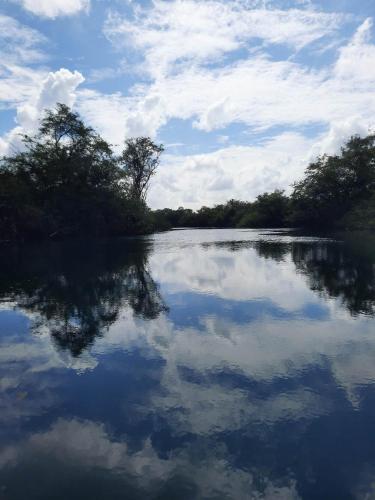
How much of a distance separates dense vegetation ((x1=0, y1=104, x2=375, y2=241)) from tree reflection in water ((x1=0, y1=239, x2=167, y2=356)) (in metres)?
27.2

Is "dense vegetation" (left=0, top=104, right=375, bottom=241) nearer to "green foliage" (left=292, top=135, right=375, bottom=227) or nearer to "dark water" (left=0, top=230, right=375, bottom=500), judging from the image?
"green foliage" (left=292, top=135, right=375, bottom=227)

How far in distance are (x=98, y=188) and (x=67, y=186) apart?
470 cm

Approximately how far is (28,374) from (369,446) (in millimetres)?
6520

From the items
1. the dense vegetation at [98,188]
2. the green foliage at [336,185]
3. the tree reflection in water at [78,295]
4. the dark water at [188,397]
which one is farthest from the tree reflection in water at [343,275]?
the green foliage at [336,185]

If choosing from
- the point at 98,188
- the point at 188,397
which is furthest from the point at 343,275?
the point at 98,188

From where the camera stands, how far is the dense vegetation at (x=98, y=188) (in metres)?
51.1

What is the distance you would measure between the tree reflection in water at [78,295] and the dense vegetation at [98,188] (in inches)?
1072

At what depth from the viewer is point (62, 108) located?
55719 mm

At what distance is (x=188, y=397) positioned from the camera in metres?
6.73

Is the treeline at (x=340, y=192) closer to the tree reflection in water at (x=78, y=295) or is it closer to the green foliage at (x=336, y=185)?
the green foliage at (x=336, y=185)

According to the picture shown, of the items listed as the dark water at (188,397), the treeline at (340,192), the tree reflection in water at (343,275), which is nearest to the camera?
the dark water at (188,397)

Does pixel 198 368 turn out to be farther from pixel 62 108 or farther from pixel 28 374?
pixel 62 108

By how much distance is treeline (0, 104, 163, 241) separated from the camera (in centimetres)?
5184

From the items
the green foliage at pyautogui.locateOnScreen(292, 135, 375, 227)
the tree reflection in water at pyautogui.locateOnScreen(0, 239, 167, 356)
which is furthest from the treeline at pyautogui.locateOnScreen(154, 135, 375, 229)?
the tree reflection in water at pyautogui.locateOnScreen(0, 239, 167, 356)
